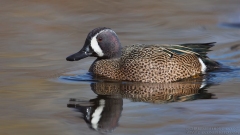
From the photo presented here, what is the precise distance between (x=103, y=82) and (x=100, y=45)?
1.63 feet

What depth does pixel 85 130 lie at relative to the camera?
20.9ft

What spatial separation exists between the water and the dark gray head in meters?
0.29

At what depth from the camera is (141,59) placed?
28.7 feet

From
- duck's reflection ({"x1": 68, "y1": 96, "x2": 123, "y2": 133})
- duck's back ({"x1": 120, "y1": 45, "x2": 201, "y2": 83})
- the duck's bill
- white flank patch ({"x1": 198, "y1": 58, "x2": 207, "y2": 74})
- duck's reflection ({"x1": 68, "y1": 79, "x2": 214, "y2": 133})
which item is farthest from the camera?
white flank patch ({"x1": 198, "y1": 58, "x2": 207, "y2": 74})

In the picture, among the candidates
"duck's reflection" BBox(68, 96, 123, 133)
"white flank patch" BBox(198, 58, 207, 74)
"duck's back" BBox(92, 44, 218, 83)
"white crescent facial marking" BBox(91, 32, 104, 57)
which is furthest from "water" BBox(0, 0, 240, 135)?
"white crescent facial marking" BBox(91, 32, 104, 57)

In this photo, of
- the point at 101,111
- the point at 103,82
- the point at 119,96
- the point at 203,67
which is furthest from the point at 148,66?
the point at 101,111

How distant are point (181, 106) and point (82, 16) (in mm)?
5714

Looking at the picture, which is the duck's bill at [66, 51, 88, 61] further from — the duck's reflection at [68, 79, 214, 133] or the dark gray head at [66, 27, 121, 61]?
the duck's reflection at [68, 79, 214, 133]

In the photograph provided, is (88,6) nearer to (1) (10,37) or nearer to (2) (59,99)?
(1) (10,37)

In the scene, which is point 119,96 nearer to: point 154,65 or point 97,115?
point 97,115

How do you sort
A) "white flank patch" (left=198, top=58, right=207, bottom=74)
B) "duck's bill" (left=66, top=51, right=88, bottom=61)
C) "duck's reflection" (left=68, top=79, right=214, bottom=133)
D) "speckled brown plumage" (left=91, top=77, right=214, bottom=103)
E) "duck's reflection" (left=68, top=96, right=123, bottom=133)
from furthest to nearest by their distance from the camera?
"white flank patch" (left=198, top=58, right=207, bottom=74)
"duck's bill" (left=66, top=51, right=88, bottom=61)
"speckled brown plumage" (left=91, top=77, right=214, bottom=103)
"duck's reflection" (left=68, top=79, right=214, bottom=133)
"duck's reflection" (left=68, top=96, right=123, bottom=133)

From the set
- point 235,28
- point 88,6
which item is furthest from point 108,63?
point 88,6

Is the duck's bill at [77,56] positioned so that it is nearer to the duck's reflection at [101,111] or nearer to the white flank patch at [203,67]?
the duck's reflection at [101,111]

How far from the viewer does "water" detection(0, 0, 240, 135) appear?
6.62m
